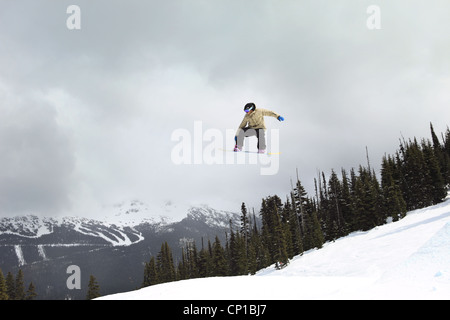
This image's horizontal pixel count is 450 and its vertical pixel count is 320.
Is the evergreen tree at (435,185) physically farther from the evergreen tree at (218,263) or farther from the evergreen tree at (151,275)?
the evergreen tree at (151,275)

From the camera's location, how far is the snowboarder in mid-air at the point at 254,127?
993cm

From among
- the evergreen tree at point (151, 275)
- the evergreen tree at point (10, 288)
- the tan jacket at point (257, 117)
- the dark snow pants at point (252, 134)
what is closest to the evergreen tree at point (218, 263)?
the evergreen tree at point (151, 275)

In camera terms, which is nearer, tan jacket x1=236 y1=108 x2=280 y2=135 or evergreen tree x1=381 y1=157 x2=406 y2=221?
tan jacket x1=236 y1=108 x2=280 y2=135

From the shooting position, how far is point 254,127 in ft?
33.5

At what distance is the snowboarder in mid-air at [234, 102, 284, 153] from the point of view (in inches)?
391

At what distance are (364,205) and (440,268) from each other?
45.2 m

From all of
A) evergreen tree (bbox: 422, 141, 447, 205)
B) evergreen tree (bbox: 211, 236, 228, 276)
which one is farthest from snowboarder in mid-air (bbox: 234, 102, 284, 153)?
evergreen tree (bbox: 422, 141, 447, 205)

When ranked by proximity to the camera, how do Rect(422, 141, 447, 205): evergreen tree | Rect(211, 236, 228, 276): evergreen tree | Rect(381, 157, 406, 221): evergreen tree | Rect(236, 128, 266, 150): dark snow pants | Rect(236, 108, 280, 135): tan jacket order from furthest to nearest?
Rect(211, 236, 228, 276): evergreen tree < Rect(422, 141, 447, 205): evergreen tree < Rect(381, 157, 406, 221): evergreen tree < Rect(236, 128, 266, 150): dark snow pants < Rect(236, 108, 280, 135): tan jacket

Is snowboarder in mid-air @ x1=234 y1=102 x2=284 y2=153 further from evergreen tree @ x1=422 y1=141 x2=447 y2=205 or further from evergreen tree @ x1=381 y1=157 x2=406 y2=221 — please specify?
evergreen tree @ x1=422 y1=141 x2=447 y2=205

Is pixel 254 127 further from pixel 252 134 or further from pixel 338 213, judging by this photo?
pixel 338 213

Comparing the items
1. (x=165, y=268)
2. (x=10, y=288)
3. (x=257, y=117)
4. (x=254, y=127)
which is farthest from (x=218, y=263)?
(x=257, y=117)

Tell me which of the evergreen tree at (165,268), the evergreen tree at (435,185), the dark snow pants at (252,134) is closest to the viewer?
the dark snow pants at (252,134)
